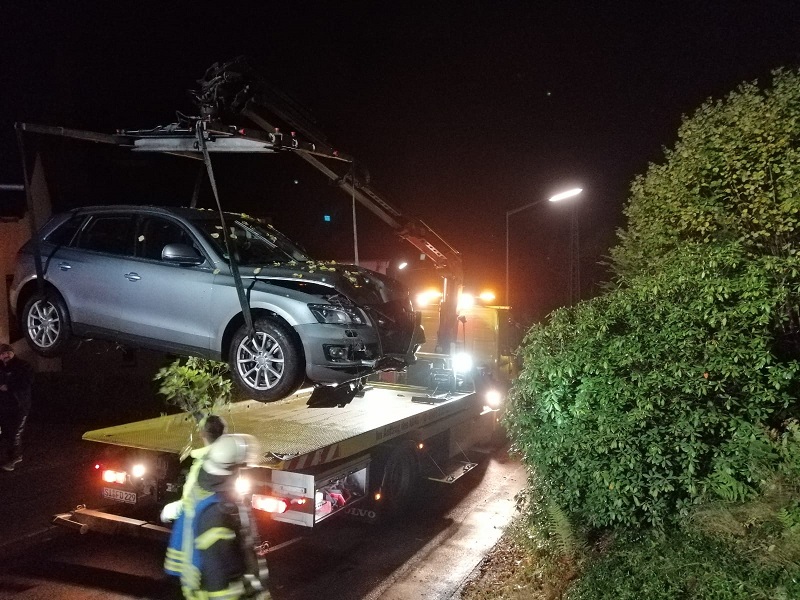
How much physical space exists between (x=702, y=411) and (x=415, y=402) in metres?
5.18

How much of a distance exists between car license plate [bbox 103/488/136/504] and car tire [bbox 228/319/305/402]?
99.8 inches

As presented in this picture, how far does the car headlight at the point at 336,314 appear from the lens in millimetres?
5012

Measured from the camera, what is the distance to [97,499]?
23.0 ft

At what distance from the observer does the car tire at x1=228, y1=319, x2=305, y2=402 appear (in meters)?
4.98

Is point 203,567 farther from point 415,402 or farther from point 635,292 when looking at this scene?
point 415,402

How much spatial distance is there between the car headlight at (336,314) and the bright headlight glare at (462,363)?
602 cm

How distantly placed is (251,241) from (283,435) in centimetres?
215

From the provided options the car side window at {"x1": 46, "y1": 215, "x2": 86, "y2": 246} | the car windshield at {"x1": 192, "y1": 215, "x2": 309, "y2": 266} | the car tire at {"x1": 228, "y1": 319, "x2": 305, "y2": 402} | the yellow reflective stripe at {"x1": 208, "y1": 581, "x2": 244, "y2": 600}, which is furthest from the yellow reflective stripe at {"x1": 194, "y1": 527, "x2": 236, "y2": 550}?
the car side window at {"x1": 46, "y1": 215, "x2": 86, "y2": 246}

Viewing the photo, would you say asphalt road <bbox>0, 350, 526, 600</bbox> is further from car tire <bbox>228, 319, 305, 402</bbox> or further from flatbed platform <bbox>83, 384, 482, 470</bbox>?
car tire <bbox>228, 319, 305, 402</bbox>

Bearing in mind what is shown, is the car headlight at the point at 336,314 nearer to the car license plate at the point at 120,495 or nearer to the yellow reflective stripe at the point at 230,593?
the yellow reflective stripe at the point at 230,593

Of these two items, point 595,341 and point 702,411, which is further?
point 595,341

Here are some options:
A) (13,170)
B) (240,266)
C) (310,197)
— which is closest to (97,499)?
(240,266)

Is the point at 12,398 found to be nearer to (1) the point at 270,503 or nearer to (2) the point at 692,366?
(1) the point at 270,503

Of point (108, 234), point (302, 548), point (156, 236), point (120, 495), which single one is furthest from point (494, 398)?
point (108, 234)
